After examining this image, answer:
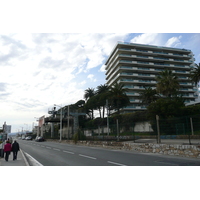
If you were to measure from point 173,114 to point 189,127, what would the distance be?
1871 centimetres

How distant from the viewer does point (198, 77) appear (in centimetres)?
3656

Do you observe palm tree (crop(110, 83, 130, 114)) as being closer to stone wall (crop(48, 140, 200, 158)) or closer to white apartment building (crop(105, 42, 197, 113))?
white apartment building (crop(105, 42, 197, 113))

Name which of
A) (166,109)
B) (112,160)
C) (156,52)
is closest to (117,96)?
(166,109)

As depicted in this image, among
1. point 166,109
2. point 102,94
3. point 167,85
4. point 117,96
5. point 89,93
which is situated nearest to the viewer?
point 166,109

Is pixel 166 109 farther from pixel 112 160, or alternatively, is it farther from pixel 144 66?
pixel 144 66

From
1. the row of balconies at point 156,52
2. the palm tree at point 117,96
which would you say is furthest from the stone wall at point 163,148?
the row of balconies at point 156,52

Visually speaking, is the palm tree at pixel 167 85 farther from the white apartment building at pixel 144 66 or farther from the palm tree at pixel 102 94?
the white apartment building at pixel 144 66

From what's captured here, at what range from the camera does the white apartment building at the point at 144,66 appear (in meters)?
75.8

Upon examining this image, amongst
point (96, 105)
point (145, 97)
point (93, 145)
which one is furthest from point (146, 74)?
point (93, 145)

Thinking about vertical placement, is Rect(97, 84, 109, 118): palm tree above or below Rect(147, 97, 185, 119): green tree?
above

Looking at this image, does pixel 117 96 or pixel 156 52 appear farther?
pixel 156 52

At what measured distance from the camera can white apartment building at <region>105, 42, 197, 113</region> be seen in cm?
7575

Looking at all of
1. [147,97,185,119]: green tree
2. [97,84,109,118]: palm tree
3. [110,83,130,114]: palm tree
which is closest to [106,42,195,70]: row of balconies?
[97,84,109,118]: palm tree

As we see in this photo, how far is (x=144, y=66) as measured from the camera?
80375 millimetres
